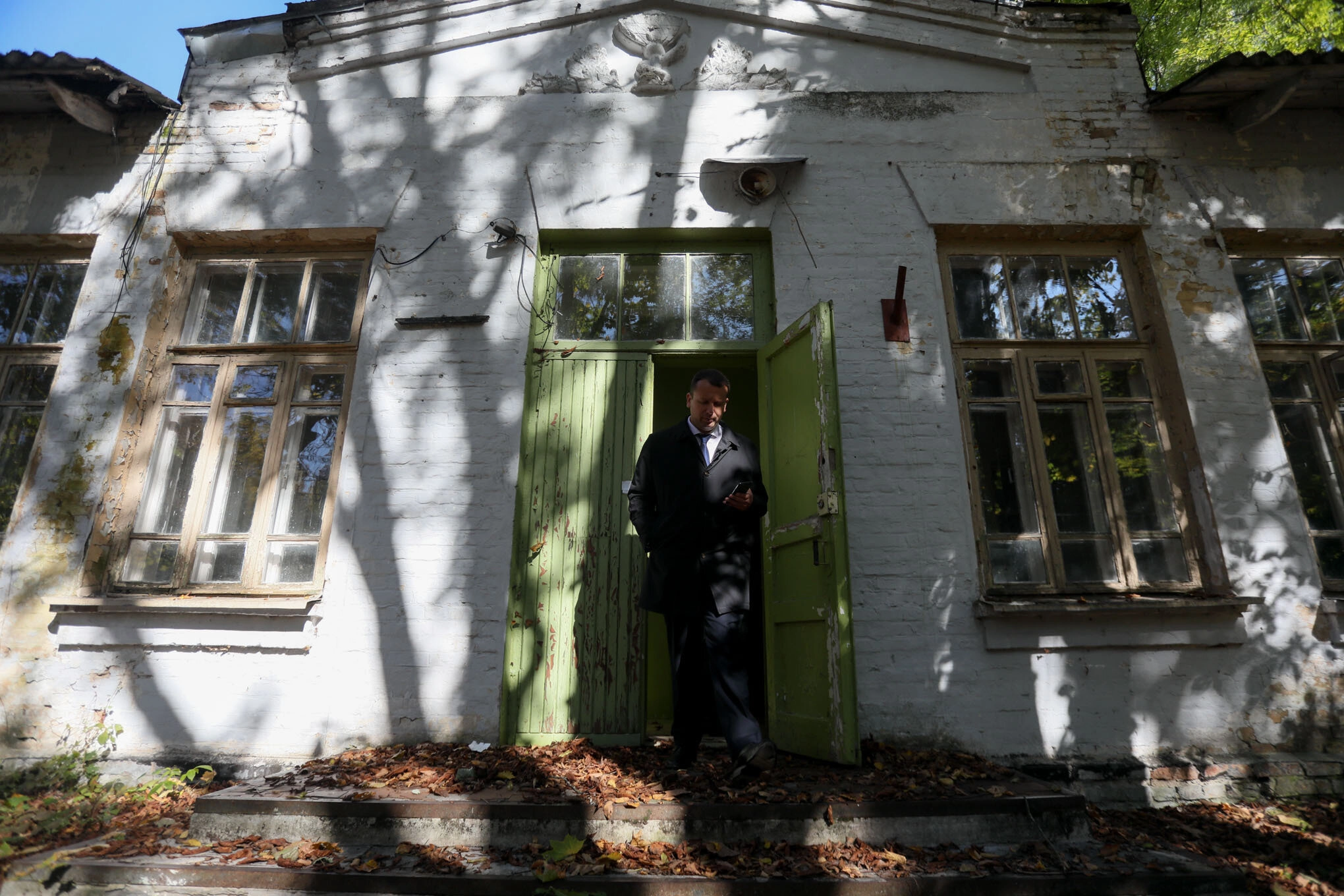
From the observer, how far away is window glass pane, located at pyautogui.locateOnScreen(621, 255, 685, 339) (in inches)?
190

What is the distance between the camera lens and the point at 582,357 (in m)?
4.73

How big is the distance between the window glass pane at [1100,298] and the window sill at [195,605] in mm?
5245

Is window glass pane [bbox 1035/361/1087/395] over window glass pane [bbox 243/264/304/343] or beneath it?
beneath

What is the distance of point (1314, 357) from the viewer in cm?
479

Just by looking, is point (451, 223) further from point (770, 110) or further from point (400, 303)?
point (770, 110)

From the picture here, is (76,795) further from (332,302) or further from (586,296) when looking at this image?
(586,296)

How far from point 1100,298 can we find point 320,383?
5.35 metres

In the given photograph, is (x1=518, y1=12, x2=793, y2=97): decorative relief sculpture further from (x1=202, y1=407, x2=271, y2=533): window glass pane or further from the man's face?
(x1=202, y1=407, x2=271, y2=533): window glass pane

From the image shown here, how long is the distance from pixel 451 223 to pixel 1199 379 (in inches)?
197

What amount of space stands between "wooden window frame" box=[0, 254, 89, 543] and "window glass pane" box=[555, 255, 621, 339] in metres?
3.27

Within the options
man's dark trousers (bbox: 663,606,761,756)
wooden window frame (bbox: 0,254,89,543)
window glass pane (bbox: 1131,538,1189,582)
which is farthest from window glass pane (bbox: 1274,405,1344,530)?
wooden window frame (bbox: 0,254,89,543)

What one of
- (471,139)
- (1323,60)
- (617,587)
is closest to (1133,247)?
(1323,60)

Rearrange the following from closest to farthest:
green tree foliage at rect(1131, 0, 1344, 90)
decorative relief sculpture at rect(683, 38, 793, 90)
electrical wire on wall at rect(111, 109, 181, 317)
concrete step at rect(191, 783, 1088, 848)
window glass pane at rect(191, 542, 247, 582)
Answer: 1. concrete step at rect(191, 783, 1088, 848)
2. window glass pane at rect(191, 542, 247, 582)
3. electrical wire on wall at rect(111, 109, 181, 317)
4. decorative relief sculpture at rect(683, 38, 793, 90)
5. green tree foliage at rect(1131, 0, 1344, 90)

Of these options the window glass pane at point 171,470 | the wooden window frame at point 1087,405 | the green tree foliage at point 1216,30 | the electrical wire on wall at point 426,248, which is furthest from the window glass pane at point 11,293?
the green tree foliage at point 1216,30
